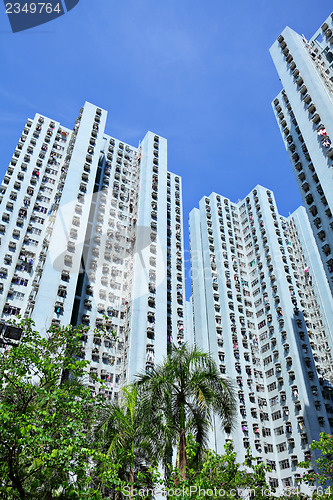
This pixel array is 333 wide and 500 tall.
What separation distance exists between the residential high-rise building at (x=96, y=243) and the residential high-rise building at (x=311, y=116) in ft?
70.9

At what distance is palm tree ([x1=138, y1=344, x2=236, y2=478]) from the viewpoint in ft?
51.2

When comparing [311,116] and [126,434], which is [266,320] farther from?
[126,434]

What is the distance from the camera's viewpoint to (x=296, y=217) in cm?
8975

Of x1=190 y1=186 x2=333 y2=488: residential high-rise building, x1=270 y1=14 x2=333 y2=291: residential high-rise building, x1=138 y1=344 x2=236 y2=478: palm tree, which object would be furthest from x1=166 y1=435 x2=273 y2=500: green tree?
x1=190 y1=186 x2=333 y2=488: residential high-rise building

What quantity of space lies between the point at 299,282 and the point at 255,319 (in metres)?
11.7

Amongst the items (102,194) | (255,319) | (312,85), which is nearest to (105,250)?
(102,194)

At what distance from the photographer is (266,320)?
70000 mm

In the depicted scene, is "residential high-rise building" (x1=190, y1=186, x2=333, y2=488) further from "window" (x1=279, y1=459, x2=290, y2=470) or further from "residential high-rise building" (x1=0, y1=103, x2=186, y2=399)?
"residential high-rise building" (x1=0, y1=103, x2=186, y2=399)

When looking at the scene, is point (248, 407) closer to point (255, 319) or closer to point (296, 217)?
point (255, 319)

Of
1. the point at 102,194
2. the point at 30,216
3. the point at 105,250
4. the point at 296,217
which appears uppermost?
the point at 296,217

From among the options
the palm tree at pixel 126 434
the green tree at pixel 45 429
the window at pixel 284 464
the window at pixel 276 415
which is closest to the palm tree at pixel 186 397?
the palm tree at pixel 126 434

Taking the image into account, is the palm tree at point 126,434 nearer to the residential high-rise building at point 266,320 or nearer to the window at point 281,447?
the residential high-rise building at point 266,320

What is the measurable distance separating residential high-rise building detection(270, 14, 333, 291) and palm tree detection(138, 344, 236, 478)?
1273 inches

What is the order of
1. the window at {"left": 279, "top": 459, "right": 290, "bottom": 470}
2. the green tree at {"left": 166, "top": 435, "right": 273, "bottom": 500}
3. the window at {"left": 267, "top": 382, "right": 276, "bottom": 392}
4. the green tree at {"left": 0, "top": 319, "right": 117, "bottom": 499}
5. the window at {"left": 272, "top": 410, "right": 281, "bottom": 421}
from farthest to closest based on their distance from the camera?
1. the window at {"left": 267, "top": 382, "right": 276, "bottom": 392}
2. the window at {"left": 272, "top": 410, "right": 281, "bottom": 421}
3. the window at {"left": 279, "top": 459, "right": 290, "bottom": 470}
4. the green tree at {"left": 166, "top": 435, "right": 273, "bottom": 500}
5. the green tree at {"left": 0, "top": 319, "right": 117, "bottom": 499}
